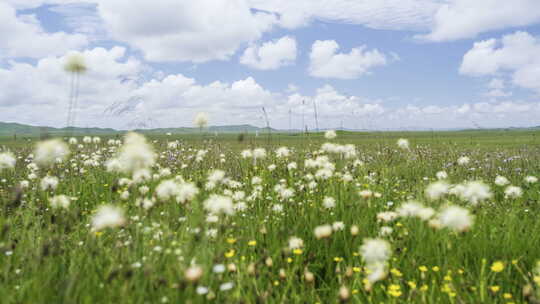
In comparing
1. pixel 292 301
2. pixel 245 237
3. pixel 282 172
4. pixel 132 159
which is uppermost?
pixel 132 159

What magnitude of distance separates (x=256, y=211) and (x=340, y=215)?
1312 millimetres

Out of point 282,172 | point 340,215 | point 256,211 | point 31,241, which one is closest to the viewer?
point 31,241

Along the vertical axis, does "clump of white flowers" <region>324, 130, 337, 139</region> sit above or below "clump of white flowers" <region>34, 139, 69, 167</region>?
above

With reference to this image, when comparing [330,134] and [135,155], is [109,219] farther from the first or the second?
[330,134]

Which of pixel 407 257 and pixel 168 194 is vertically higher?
pixel 168 194

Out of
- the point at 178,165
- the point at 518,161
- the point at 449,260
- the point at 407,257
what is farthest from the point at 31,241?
the point at 518,161

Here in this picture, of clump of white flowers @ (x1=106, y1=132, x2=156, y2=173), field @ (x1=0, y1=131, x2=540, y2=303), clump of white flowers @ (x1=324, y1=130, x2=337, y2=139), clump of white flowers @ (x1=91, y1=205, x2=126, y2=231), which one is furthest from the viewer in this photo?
clump of white flowers @ (x1=324, y1=130, x2=337, y2=139)

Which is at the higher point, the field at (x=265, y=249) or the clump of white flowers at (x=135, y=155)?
the clump of white flowers at (x=135, y=155)

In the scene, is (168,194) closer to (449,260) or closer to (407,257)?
(407,257)

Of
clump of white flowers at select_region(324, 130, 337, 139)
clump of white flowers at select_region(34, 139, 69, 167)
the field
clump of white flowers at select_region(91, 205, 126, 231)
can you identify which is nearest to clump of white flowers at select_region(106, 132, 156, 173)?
the field

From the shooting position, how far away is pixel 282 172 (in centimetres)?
675

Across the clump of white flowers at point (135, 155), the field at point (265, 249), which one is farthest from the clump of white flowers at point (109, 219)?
the clump of white flowers at point (135, 155)

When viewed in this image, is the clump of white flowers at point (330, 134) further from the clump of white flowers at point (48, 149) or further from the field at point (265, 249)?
the clump of white flowers at point (48, 149)

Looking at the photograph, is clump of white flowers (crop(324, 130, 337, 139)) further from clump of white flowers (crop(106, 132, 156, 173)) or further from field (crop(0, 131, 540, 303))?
clump of white flowers (crop(106, 132, 156, 173))
